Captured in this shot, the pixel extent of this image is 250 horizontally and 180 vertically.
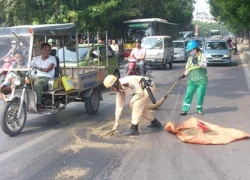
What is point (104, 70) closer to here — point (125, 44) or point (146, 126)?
point (146, 126)

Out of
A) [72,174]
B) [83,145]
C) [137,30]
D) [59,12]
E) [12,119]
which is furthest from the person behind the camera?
[137,30]

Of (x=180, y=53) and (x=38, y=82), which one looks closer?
(x=38, y=82)

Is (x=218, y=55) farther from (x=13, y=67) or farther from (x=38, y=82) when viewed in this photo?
(x=13, y=67)

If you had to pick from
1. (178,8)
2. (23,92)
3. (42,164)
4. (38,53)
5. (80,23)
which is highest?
(178,8)

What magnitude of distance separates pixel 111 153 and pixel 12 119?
7.25 feet

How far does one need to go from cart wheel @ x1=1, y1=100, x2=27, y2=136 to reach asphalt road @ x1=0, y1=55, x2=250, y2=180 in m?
0.13

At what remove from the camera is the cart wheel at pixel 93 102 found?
8.31 m

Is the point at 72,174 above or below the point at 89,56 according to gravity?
below

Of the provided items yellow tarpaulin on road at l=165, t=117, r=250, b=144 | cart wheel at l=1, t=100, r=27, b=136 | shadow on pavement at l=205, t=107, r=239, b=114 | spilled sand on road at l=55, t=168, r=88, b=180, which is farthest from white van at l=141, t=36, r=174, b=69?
spilled sand on road at l=55, t=168, r=88, b=180

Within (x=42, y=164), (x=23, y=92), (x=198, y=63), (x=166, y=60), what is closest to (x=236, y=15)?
(x=166, y=60)

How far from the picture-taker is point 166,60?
20.1 metres

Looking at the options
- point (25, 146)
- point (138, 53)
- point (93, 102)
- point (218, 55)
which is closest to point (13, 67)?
point (25, 146)

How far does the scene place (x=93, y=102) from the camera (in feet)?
28.0

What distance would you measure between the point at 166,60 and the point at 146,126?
1323 cm
